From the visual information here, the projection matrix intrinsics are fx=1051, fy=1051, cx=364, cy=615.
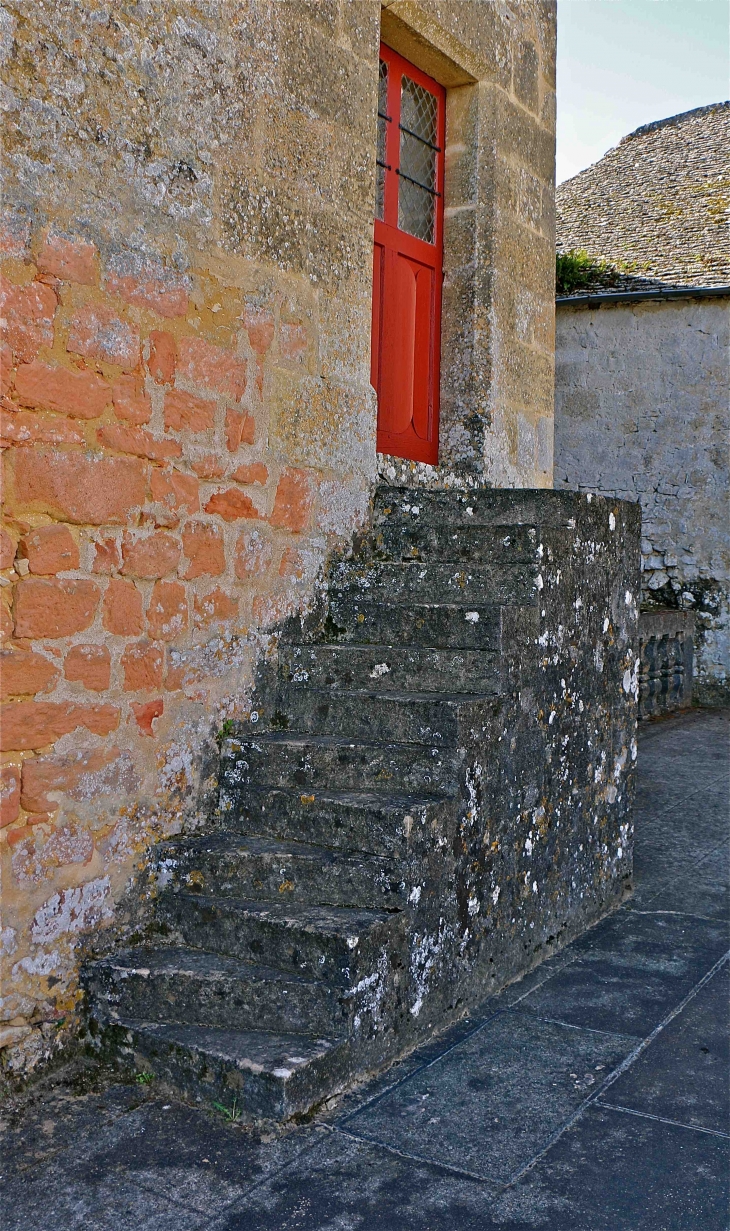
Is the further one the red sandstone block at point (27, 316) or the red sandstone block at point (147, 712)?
the red sandstone block at point (147, 712)

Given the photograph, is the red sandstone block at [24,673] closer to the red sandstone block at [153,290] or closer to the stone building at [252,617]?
the stone building at [252,617]

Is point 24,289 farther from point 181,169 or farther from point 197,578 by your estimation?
point 197,578

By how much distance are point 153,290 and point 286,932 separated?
6.07 feet

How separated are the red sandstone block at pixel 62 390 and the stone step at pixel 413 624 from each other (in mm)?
1143

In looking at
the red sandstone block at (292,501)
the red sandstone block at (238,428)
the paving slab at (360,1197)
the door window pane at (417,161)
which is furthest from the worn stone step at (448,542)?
the paving slab at (360,1197)

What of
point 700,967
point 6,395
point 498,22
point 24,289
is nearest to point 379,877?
point 700,967

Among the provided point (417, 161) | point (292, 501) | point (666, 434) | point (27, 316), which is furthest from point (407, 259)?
point (666, 434)

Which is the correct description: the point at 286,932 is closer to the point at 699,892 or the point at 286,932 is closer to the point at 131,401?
the point at 131,401

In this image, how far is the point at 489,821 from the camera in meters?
3.29

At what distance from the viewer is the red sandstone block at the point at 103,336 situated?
9.27 feet

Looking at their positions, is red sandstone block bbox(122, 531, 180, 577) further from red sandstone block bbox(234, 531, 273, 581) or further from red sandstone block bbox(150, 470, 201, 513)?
red sandstone block bbox(234, 531, 273, 581)

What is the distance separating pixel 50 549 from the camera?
108 inches

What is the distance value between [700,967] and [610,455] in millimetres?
8413

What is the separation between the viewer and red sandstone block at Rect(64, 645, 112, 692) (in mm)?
2814
